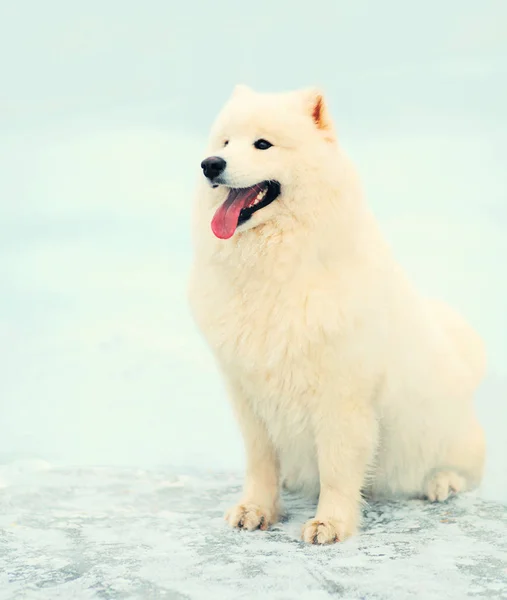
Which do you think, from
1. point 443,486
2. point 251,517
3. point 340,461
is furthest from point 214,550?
point 443,486

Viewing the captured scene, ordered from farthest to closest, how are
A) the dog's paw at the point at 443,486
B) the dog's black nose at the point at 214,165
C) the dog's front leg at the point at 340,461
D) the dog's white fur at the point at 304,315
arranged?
the dog's paw at the point at 443,486
the dog's front leg at the point at 340,461
the dog's white fur at the point at 304,315
the dog's black nose at the point at 214,165

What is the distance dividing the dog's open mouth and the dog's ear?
1.43 feet

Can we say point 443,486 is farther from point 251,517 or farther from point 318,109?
point 318,109

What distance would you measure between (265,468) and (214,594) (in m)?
1.30

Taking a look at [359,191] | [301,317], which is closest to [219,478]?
[301,317]

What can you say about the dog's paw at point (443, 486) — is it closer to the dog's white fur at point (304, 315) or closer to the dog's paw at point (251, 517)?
the dog's white fur at point (304, 315)

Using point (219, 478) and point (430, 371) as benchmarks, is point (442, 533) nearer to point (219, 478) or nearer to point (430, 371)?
point (430, 371)

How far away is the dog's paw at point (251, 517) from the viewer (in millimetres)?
4645

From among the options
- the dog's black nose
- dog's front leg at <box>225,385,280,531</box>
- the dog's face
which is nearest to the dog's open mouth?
the dog's face

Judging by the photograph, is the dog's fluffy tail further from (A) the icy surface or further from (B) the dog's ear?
(B) the dog's ear

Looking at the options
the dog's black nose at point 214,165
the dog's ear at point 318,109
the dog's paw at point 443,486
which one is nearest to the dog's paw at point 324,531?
the dog's paw at point 443,486

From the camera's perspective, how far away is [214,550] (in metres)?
4.23

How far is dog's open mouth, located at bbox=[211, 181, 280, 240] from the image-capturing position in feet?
14.1

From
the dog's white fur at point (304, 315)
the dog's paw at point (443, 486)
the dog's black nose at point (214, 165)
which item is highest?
the dog's black nose at point (214, 165)
